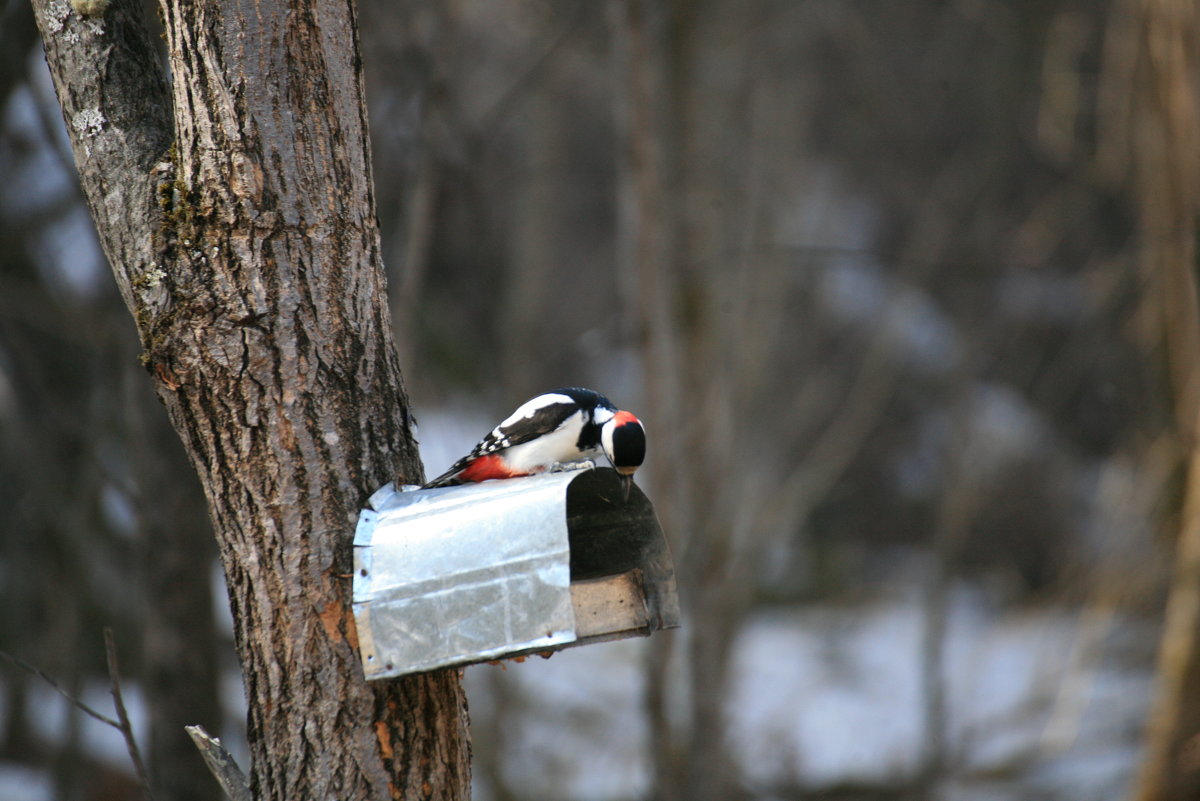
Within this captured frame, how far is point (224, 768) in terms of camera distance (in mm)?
2094

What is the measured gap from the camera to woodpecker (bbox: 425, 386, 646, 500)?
2857mm

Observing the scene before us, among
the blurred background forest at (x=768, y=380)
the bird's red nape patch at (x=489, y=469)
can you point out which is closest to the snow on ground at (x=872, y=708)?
the blurred background forest at (x=768, y=380)

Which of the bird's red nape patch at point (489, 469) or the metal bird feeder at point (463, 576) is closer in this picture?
the metal bird feeder at point (463, 576)

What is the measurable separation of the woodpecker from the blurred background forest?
196 centimetres

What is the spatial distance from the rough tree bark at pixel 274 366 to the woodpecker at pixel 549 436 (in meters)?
0.66

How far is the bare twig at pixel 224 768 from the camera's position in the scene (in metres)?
2.09

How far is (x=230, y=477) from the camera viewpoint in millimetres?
2096

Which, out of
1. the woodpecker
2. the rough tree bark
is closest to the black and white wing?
the woodpecker

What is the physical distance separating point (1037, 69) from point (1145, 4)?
2666mm

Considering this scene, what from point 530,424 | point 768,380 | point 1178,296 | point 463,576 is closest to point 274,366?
point 463,576

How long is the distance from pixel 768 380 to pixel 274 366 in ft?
25.8

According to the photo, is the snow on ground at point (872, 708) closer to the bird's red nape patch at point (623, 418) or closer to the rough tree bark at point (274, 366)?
the bird's red nape patch at point (623, 418)

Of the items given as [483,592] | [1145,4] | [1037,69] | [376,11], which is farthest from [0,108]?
[1037,69]

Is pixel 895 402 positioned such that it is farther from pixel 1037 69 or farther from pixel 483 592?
pixel 483 592
